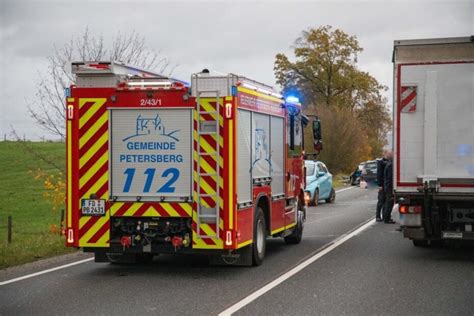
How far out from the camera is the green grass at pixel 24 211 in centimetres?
1330

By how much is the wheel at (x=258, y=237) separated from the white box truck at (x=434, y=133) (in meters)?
2.22

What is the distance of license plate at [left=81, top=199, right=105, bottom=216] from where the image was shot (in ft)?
34.5

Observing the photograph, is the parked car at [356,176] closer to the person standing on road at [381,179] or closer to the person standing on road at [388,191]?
the person standing on road at [381,179]

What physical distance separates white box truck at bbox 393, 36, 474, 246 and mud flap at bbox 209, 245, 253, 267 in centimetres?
267

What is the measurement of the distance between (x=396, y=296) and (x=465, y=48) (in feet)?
15.2

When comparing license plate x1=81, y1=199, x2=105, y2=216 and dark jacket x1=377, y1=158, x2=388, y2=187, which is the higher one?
dark jacket x1=377, y1=158, x2=388, y2=187

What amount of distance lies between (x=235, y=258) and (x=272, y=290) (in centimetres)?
167

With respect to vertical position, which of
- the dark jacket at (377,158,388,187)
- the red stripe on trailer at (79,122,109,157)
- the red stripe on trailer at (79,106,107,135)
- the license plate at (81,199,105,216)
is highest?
the red stripe on trailer at (79,106,107,135)

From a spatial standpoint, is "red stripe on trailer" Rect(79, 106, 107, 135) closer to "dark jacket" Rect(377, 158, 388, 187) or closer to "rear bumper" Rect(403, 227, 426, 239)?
"rear bumper" Rect(403, 227, 426, 239)

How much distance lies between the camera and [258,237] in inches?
447

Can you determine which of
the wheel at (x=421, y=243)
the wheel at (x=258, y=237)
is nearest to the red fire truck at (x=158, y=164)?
the wheel at (x=258, y=237)

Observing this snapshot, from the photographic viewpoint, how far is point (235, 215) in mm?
10148

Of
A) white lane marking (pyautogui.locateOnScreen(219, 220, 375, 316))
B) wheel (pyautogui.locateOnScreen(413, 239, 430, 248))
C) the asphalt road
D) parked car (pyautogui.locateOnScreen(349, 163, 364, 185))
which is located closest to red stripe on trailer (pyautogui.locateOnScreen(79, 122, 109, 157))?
the asphalt road

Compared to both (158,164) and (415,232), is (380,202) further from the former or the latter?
(158,164)
